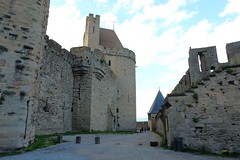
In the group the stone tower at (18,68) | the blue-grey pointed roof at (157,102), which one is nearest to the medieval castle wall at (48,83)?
the stone tower at (18,68)

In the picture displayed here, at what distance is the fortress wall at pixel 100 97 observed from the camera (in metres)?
17.6

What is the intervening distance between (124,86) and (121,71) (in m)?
2.21

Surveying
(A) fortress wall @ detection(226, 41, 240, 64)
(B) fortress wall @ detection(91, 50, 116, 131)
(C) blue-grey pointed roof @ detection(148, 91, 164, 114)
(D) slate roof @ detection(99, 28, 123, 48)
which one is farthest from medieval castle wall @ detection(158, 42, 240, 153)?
(C) blue-grey pointed roof @ detection(148, 91, 164, 114)

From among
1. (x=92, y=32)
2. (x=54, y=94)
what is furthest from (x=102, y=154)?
(x=92, y=32)

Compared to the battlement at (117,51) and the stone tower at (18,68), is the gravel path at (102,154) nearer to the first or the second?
the stone tower at (18,68)

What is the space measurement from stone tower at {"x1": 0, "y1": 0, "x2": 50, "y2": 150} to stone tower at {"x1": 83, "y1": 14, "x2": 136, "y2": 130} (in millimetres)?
20273

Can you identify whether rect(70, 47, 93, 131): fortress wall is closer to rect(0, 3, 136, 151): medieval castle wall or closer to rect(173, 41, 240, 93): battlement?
rect(0, 3, 136, 151): medieval castle wall

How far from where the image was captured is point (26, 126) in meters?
6.72

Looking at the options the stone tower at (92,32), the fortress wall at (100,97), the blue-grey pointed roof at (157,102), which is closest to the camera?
the fortress wall at (100,97)

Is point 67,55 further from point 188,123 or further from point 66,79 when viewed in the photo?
point 188,123

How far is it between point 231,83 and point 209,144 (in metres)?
2.35

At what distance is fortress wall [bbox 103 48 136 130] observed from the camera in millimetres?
28141

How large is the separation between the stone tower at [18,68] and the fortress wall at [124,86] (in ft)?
69.1

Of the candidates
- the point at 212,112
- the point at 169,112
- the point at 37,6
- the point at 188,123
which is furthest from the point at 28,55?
the point at 212,112
